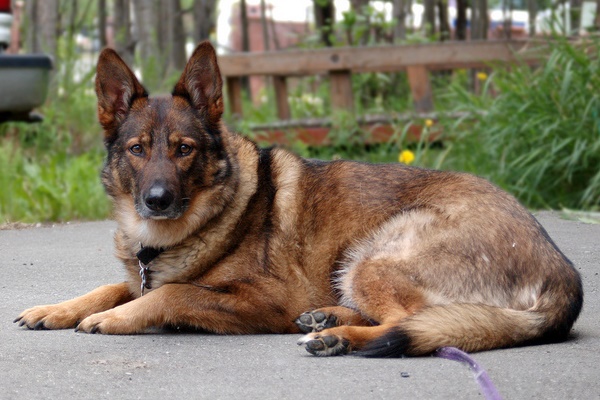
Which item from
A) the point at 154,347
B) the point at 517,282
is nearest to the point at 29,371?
the point at 154,347

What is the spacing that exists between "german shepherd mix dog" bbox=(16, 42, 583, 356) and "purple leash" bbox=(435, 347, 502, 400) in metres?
0.04

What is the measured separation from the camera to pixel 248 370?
360cm

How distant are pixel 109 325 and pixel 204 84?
4.29 ft

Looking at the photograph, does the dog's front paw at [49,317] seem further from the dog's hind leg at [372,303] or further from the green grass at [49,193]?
the green grass at [49,193]

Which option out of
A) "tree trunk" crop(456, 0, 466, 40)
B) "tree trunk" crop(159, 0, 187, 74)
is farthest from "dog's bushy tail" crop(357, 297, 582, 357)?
"tree trunk" crop(456, 0, 466, 40)

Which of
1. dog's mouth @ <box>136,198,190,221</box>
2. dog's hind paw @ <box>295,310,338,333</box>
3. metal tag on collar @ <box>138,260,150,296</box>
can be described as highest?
dog's mouth @ <box>136,198,190,221</box>

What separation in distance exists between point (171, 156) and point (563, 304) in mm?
1913

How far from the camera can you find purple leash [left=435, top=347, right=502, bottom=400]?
10.4 ft

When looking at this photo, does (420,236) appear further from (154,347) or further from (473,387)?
(154,347)

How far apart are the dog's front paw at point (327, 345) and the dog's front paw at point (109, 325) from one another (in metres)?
0.88

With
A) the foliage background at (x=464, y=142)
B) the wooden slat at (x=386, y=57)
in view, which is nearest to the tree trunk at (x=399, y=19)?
the wooden slat at (x=386, y=57)

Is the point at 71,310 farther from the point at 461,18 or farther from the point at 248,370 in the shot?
the point at 461,18

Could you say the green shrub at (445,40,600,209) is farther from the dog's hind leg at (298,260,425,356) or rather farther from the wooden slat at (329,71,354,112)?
the dog's hind leg at (298,260,425,356)

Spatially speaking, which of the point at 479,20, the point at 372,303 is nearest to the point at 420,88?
the point at 479,20
